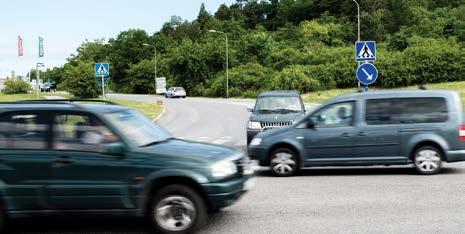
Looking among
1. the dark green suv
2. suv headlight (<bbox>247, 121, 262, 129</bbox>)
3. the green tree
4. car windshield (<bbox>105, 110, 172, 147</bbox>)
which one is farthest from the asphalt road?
the green tree

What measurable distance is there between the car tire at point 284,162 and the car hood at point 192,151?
171 inches

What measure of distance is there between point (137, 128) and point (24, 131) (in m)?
Answer: 1.35

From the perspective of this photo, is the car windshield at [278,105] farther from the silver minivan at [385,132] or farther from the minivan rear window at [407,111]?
the minivan rear window at [407,111]

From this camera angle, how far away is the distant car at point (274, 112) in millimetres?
15789

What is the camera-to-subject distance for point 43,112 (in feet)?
23.4

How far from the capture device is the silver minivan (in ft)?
37.1

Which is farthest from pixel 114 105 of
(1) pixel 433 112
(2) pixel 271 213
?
(1) pixel 433 112

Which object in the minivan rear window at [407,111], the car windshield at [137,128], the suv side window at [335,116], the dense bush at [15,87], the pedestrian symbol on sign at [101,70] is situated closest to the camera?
the car windshield at [137,128]

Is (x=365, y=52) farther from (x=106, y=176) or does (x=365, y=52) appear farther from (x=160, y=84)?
(x=160, y=84)

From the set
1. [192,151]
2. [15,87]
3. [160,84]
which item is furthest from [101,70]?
[15,87]

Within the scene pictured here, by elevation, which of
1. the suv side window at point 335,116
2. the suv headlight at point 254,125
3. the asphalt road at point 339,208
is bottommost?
the asphalt road at point 339,208

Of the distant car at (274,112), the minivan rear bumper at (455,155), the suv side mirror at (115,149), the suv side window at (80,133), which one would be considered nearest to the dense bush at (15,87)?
the distant car at (274,112)

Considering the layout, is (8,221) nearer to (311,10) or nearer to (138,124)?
(138,124)

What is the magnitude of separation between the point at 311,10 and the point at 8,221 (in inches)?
4634
